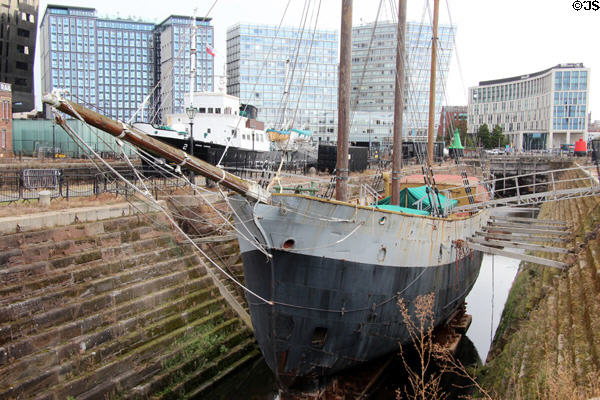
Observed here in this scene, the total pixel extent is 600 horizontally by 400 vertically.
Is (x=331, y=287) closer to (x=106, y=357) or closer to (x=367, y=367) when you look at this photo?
(x=367, y=367)

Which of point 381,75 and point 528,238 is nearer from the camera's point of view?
point 528,238

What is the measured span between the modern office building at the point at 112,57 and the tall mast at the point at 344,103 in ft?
296

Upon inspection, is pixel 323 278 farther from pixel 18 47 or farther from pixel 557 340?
pixel 18 47

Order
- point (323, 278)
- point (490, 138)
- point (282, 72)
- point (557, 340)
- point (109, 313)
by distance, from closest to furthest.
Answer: point (557, 340) → point (323, 278) → point (109, 313) → point (282, 72) → point (490, 138)

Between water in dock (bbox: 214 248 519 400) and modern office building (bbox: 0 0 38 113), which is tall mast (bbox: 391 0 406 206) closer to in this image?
water in dock (bbox: 214 248 519 400)

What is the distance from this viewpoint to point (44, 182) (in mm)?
16438

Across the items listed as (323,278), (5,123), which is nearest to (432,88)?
(323,278)

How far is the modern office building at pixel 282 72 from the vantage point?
81062 mm

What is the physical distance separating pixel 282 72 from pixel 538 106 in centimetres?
6550

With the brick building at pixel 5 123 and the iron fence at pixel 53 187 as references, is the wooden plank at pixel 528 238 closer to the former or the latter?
the iron fence at pixel 53 187

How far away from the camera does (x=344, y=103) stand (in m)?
11.0

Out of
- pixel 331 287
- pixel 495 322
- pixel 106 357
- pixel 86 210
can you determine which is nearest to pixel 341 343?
pixel 331 287

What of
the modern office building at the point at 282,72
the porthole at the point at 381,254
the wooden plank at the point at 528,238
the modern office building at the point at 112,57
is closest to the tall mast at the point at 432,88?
the wooden plank at the point at 528,238

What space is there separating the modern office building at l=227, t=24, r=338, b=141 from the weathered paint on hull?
233ft
